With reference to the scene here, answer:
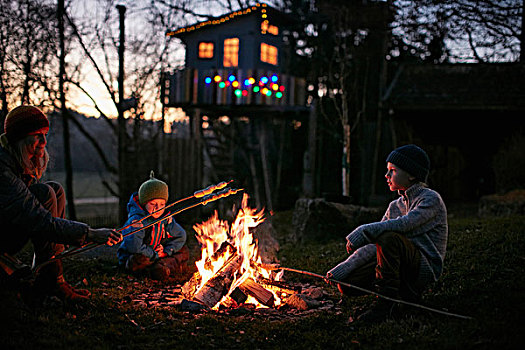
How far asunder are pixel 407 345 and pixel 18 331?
302 centimetres

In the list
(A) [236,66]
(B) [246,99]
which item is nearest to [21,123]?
(B) [246,99]

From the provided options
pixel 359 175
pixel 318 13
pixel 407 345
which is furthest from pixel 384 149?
pixel 407 345

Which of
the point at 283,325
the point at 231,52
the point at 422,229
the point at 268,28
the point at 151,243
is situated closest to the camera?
the point at 422,229

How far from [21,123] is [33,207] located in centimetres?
74

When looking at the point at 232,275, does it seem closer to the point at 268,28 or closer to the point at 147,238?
the point at 147,238

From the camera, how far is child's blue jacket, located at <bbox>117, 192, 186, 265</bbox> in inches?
238

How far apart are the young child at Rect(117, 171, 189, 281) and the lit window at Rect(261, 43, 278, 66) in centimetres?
1290

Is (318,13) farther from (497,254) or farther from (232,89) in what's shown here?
(497,254)

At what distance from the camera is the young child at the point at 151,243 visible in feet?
19.8

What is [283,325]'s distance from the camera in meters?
4.51

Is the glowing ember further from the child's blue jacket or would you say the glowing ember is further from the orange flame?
the child's blue jacket

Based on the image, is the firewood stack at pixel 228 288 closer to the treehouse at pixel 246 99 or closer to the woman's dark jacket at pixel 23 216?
the woman's dark jacket at pixel 23 216

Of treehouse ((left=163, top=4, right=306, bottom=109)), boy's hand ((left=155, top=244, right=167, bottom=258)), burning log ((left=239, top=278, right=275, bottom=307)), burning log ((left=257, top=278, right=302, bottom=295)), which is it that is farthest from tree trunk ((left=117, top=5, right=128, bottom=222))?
burning log ((left=239, top=278, right=275, bottom=307))

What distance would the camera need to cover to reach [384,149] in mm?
16062
